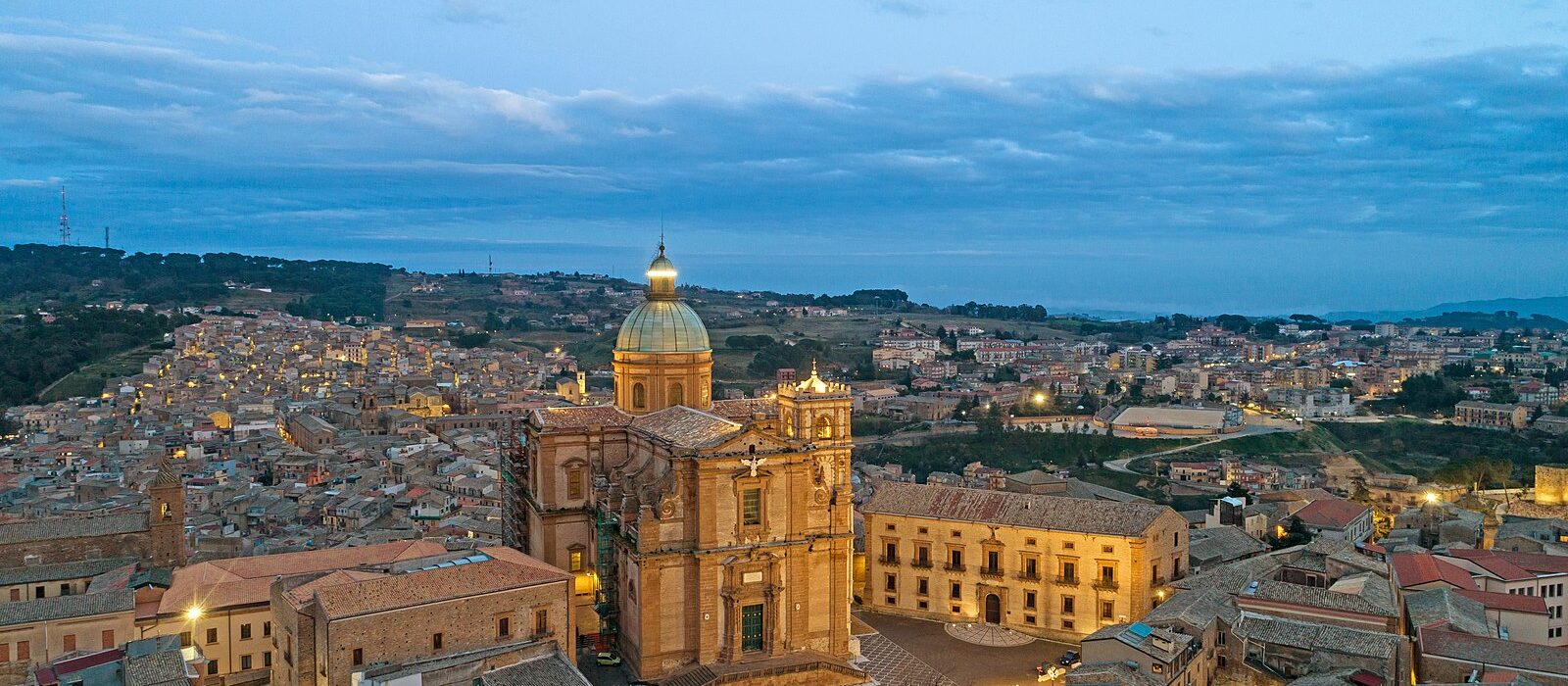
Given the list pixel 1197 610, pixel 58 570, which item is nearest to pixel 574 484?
pixel 58 570

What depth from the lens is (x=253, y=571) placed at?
3247 cm

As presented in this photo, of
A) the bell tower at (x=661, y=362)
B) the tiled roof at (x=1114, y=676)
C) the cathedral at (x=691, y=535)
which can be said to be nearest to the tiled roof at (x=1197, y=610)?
the tiled roof at (x=1114, y=676)

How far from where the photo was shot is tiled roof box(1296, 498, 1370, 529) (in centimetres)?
5175

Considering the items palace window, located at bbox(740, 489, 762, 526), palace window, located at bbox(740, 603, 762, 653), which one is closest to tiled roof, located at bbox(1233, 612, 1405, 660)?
palace window, located at bbox(740, 603, 762, 653)

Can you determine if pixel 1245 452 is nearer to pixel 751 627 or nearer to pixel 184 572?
pixel 751 627

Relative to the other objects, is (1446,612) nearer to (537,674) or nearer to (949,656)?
(949,656)

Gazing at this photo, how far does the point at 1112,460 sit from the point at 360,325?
11299cm

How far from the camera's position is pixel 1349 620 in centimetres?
3272

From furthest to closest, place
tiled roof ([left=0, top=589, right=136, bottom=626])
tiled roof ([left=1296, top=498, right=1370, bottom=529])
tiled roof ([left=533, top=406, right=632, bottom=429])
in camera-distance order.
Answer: tiled roof ([left=1296, top=498, right=1370, bottom=529])
tiled roof ([left=533, top=406, right=632, bottom=429])
tiled roof ([left=0, top=589, right=136, bottom=626])

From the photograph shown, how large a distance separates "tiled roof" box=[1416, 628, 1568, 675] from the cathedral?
1623cm

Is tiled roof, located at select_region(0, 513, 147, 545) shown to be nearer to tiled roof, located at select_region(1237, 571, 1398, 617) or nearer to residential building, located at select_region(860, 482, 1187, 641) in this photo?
residential building, located at select_region(860, 482, 1187, 641)

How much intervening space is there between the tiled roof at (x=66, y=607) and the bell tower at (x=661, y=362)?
15691 millimetres

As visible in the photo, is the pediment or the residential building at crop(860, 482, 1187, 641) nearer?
the pediment

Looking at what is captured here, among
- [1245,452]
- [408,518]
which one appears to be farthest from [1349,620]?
[1245,452]
